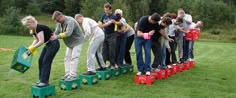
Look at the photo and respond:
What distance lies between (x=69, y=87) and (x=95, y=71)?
1.22m

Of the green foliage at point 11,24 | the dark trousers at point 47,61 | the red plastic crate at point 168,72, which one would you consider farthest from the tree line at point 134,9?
the dark trousers at point 47,61

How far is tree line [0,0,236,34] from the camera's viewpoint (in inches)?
1578

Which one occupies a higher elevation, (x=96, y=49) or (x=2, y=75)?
(x=96, y=49)

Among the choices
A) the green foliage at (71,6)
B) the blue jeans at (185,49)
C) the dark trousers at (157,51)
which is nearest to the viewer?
the dark trousers at (157,51)

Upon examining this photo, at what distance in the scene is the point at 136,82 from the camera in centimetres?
933

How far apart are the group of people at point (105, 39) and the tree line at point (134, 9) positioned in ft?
95.0

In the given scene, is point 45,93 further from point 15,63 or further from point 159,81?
point 159,81

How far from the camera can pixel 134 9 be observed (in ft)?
188

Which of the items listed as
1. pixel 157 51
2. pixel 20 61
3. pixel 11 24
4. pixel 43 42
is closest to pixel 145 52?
pixel 157 51

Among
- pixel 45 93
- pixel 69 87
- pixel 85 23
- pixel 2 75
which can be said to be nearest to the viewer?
pixel 45 93

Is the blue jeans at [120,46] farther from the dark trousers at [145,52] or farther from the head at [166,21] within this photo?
the head at [166,21]

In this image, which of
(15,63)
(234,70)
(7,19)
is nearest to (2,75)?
(15,63)

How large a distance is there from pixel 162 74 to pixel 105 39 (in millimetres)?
1952

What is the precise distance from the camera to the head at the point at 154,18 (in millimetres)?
8922
